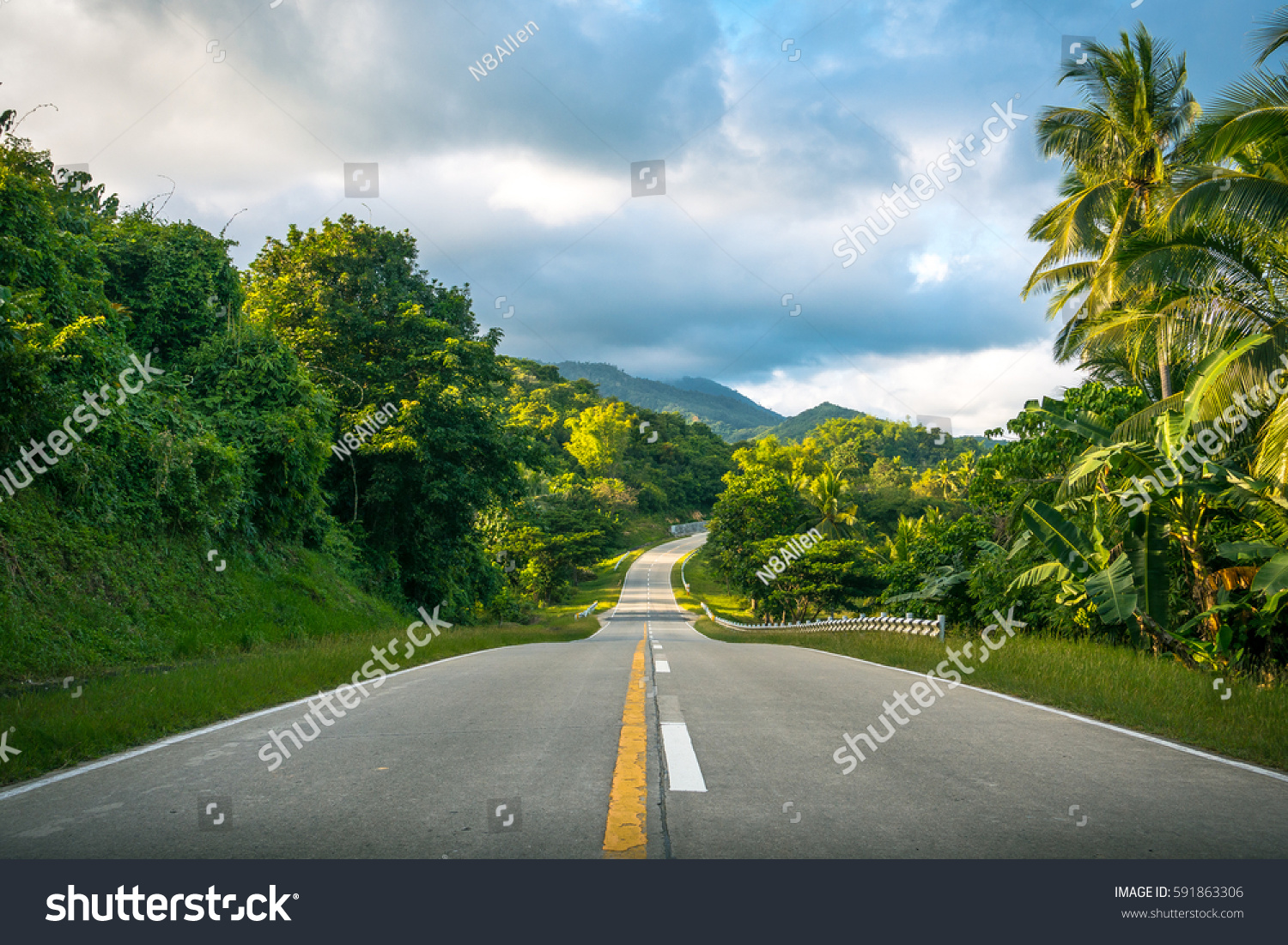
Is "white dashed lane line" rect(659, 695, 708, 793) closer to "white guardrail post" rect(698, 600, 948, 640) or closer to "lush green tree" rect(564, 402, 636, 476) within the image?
"white guardrail post" rect(698, 600, 948, 640)

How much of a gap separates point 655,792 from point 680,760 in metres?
0.84

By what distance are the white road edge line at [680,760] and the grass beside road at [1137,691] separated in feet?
13.6

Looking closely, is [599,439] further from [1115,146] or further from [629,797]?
[629,797]

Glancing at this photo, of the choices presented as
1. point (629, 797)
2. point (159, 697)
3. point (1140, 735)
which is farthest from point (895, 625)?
point (629, 797)

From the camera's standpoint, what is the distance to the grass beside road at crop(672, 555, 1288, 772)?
626 cm

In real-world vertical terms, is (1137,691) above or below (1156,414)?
below

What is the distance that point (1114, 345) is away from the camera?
18.4m

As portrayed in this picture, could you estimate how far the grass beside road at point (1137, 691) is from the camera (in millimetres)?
6262

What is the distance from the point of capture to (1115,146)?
75.0 ft

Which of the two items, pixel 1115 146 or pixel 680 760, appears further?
pixel 1115 146

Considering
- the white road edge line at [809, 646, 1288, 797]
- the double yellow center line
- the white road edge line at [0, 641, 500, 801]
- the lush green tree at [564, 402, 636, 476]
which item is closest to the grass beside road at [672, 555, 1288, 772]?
the white road edge line at [809, 646, 1288, 797]

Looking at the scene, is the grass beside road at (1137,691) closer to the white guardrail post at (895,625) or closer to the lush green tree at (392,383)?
the white guardrail post at (895,625)

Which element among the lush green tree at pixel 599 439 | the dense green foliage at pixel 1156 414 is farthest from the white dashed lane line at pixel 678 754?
the lush green tree at pixel 599 439
